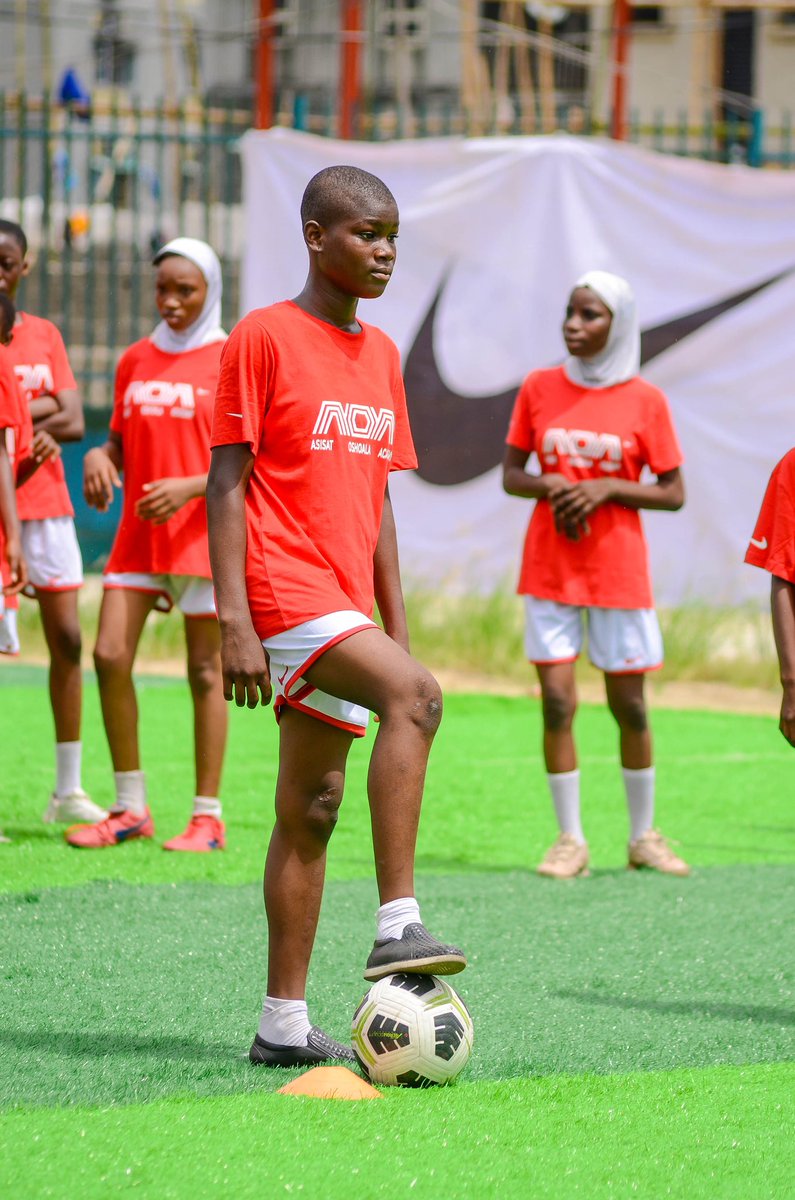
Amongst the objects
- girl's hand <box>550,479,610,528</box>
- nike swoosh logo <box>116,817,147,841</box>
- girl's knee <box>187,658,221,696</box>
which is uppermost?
girl's hand <box>550,479,610,528</box>

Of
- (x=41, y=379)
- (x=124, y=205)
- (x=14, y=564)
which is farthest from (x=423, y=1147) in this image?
(x=124, y=205)

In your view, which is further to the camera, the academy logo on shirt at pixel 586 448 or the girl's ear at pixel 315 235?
the academy logo on shirt at pixel 586 448

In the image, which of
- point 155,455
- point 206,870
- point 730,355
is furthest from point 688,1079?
point 730,355

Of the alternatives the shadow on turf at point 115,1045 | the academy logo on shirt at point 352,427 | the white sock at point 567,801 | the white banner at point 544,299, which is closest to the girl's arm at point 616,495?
the white sock at point 567,801

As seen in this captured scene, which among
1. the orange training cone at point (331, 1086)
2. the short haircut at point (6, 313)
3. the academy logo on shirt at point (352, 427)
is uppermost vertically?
the short haircut at point (6, 313)

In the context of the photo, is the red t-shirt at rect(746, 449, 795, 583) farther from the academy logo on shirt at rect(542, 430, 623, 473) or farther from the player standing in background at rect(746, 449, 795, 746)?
the academy logo on shirt at rect(542, 430, 623, 473)

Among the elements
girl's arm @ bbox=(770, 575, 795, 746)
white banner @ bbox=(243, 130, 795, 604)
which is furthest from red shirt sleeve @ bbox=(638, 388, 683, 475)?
white banner @ bbox=(243, 130, 795, 604)

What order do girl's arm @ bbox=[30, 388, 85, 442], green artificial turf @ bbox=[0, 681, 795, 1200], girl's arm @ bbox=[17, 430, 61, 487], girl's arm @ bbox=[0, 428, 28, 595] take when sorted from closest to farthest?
green artificial turf @ bbox=[0, 681, 795, 1200] < girl's arm @ bbox=[0, 428, 28, 595] < girl's arm @ bbox=[17, 430, 61, 487] < girl's arm @ bbox=[30, 388, 85, 442]

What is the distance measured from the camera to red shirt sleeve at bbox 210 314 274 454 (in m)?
3.97

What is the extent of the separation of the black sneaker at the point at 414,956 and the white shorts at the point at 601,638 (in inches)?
130

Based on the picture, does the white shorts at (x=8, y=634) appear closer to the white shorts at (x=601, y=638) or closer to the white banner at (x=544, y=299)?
the white shorts at (x=601, y=638)

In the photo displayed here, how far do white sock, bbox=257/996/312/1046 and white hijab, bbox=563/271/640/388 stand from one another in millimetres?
3707

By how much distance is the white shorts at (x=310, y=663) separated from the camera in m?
3.91

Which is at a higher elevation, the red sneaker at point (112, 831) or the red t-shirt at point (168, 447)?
the red t-shirt at point (168, 447)
